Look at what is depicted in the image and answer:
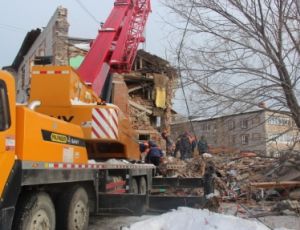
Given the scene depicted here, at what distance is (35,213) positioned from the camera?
681cm

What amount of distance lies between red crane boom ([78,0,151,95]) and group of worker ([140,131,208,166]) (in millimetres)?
3265

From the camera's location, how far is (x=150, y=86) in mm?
29922

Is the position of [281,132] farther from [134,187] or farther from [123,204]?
[134,187]

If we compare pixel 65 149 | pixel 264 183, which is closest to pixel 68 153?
pixel 65 149

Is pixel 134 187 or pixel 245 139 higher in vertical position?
pixel 245 139

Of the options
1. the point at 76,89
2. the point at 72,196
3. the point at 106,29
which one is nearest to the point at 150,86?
the point at 106,29

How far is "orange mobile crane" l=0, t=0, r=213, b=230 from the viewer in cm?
617

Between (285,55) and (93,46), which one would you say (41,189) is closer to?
(285,55)

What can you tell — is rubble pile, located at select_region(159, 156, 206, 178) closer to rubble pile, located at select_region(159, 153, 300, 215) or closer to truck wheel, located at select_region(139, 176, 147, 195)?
rubble pile, located at select_region(159, 153, 300, 215)

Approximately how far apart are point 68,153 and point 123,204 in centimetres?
190

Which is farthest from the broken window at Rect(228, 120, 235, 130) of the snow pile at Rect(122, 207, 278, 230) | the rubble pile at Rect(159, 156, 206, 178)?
the rubble pile at Rect(159, 156, 206, 178)

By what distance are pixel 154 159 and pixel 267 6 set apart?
9.63 meters

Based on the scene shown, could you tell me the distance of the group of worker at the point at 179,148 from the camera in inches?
674

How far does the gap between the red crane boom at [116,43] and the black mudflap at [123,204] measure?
4020 mm
